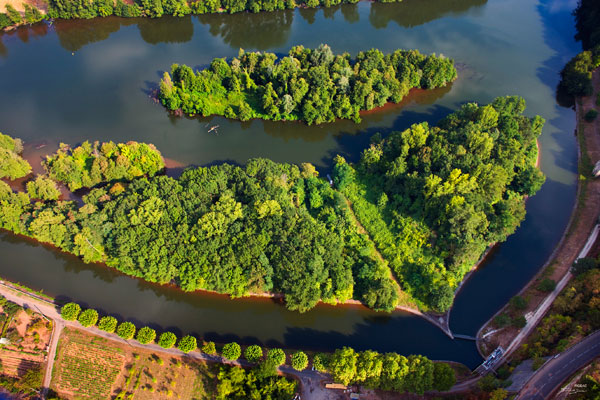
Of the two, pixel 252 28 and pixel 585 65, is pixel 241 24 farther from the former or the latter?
pixel 585 65

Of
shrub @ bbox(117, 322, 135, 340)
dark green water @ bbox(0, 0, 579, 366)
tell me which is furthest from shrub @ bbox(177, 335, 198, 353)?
shrub @ bbox(117, 322, 135, 340)

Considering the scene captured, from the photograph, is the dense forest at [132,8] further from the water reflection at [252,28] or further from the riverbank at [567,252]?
the riverbank at [567,252]

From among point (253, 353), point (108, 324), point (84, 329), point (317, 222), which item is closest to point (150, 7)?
point (317, 222)

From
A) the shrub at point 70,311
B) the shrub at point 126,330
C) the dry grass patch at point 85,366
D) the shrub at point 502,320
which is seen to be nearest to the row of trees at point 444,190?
the shrub at point 502,320

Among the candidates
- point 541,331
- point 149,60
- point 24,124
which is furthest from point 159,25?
point 541,331

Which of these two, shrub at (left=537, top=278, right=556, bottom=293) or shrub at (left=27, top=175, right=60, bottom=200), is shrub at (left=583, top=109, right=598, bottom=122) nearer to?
shrub at (left=537, top=278, right=556, bottom=293)

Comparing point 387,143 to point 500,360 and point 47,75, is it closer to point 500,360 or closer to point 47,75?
point 500,360

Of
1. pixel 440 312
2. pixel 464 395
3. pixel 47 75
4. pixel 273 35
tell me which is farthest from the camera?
pixel 273 35
